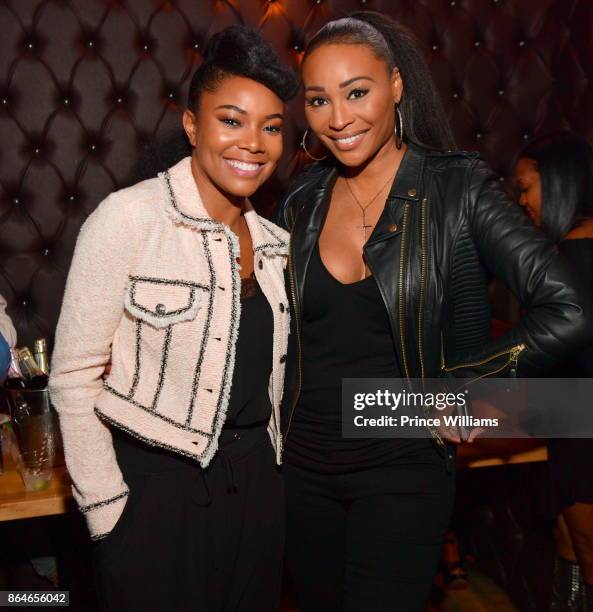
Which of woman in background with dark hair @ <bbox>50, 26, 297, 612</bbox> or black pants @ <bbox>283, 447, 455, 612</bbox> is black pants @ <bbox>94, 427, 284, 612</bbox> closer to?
woman in background with dark hair @ <bbox>50, 26, 297, 612</bbox>

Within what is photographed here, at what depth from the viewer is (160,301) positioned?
1.50m

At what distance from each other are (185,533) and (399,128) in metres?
1.12

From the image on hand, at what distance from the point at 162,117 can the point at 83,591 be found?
5.72 feet

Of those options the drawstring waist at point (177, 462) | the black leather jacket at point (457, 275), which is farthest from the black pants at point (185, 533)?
the black leather jacket at point (457, 275)

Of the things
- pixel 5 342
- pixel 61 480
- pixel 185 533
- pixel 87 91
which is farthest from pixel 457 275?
pixel 87 91

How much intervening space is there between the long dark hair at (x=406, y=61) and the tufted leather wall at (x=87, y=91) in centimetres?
79

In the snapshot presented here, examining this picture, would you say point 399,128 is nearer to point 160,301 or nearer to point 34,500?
point 160,301

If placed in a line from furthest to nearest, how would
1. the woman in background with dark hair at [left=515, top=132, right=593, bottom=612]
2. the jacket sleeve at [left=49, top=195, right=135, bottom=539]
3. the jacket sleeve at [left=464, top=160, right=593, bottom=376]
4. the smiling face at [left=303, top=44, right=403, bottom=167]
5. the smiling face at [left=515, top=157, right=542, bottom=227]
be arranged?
the smiling face at [left=515, top=157, right=542, bottom=227] → the woman in background with dark hair at [left=515, top=132, right=593, bottom=612] → the smiling face at [left=303, top=44, right=403, bottom=167] → the jacket sleeve at [left=464, top=160, right=593, bottom=376] → the jacket sleeve at [left=49, top=195, right=135, bottom=539]

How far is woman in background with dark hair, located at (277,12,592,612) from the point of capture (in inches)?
66.6

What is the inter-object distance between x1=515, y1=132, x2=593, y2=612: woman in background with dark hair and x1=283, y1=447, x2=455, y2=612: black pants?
24.0 inches

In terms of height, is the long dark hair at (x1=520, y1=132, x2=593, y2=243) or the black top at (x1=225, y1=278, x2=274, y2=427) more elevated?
the long dark hair at (x1=520, y1=132, x2=593, y2=243)

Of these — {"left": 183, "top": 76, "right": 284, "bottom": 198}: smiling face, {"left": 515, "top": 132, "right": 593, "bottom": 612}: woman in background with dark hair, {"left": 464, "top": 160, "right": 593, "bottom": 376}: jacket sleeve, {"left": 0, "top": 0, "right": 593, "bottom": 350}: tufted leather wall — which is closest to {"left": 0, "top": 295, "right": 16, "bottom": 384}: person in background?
{"left": 0, "top": 0, "right": 593, "bottom": 350}: tufted leather wall

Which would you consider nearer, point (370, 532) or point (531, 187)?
point (370, 532)

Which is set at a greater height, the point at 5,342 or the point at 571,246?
the point at 571,246
